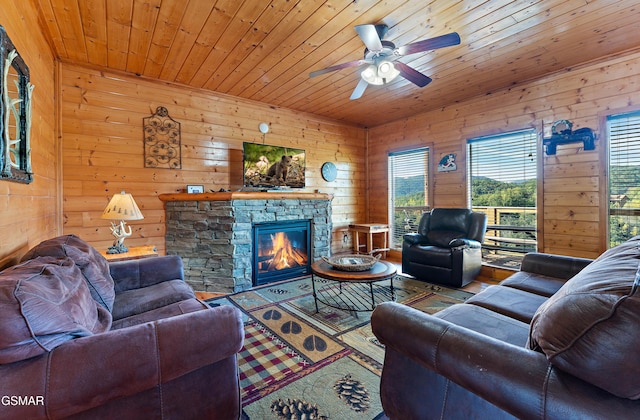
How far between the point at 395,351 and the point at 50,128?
3.58 m

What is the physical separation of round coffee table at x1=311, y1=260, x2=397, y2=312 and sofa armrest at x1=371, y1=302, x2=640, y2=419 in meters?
1.22

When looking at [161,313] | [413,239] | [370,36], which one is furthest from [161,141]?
[413,239]

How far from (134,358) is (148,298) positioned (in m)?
1.01

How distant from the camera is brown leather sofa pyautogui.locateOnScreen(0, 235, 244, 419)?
0.89m

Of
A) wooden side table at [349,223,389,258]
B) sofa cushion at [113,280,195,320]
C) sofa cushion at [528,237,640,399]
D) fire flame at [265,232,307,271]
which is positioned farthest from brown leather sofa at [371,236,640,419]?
wooden side table at [349,223,389,258]

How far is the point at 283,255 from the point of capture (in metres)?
4.05

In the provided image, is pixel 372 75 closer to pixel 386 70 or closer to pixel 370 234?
pixel 386 70

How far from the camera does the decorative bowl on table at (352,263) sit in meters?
2.59

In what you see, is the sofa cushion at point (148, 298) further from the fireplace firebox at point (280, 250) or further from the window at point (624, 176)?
the window at point (624, 176)

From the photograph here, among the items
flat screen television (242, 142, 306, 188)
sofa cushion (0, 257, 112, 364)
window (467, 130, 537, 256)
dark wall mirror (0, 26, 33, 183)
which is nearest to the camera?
sofa cushion (0, 257, 112, 364)

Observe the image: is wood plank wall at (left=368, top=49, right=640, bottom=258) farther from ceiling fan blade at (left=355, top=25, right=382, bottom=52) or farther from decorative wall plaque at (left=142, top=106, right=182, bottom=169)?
decorative wall plaque at (left=142, top=106, right=182, bottom=169)

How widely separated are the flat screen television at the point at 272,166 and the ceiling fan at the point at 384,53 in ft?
5.94

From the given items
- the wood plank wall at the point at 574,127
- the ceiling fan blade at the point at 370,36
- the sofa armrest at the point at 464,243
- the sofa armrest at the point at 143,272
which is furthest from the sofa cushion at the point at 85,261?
the wood plank wall at the point at 574,127

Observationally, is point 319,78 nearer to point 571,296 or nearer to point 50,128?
point 50,128
